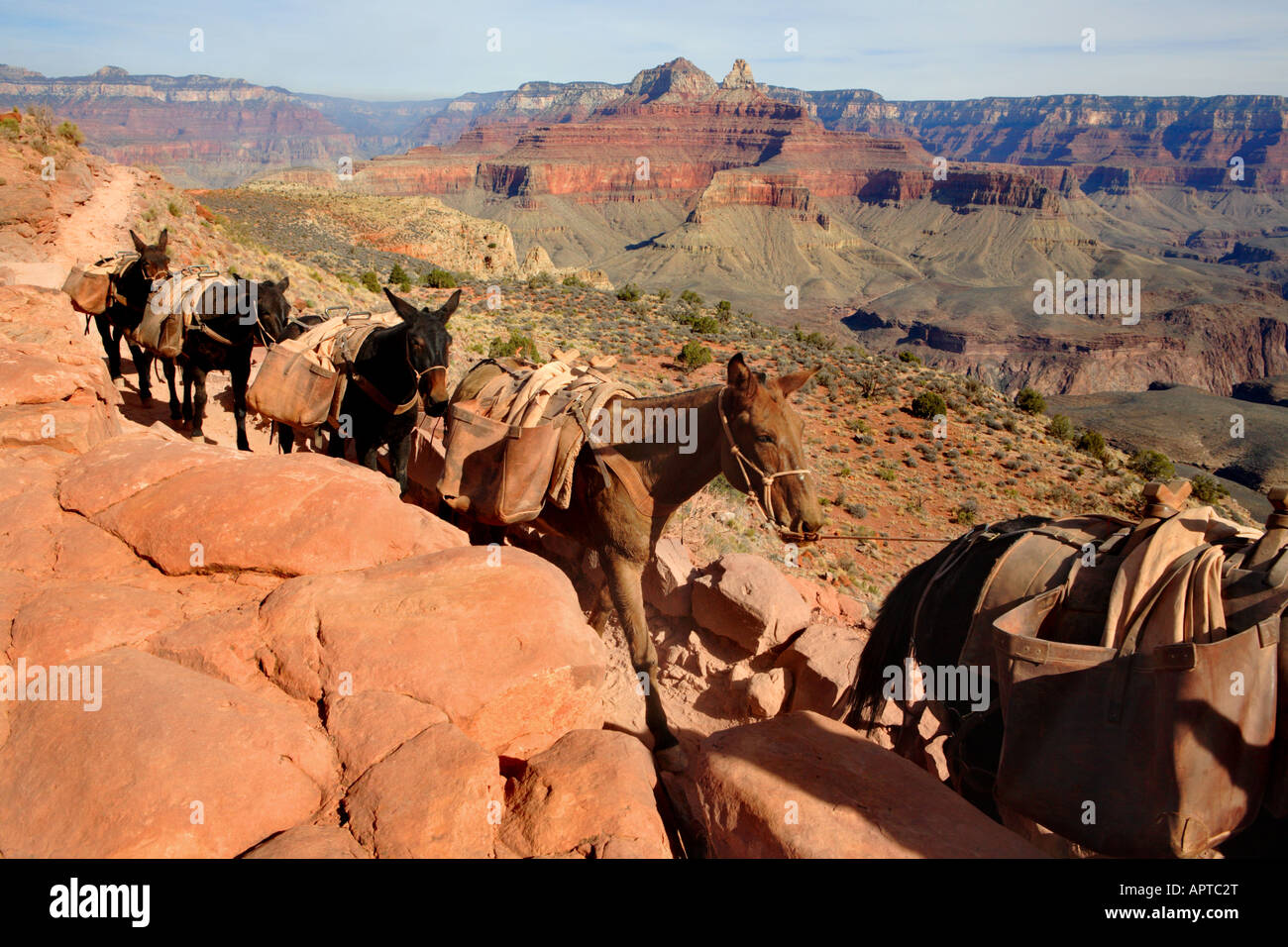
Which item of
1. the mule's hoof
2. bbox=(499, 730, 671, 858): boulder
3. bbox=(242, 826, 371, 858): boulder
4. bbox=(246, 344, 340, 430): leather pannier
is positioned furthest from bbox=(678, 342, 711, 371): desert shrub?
bbox=(242, 826, 371, 858): boulder

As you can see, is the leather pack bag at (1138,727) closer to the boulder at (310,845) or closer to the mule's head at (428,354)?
the boulder at (310,845)

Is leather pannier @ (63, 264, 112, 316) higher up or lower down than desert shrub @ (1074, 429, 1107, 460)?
higher up

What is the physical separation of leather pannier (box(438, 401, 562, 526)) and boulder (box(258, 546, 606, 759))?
5.26 ft

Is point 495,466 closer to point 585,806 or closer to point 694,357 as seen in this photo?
point 585,806

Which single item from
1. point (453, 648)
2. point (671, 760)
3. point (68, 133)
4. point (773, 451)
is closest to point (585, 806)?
point (453, 648)

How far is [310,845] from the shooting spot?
247 centimetres

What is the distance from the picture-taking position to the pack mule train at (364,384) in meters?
6.68

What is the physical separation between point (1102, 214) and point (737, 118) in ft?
338

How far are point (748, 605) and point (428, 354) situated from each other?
378 centimetres

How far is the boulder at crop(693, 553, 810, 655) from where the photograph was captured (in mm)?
6539

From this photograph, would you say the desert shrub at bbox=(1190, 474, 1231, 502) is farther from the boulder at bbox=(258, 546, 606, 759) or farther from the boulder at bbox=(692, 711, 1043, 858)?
the boulder at bbox=(258, 546, 606, 759)
